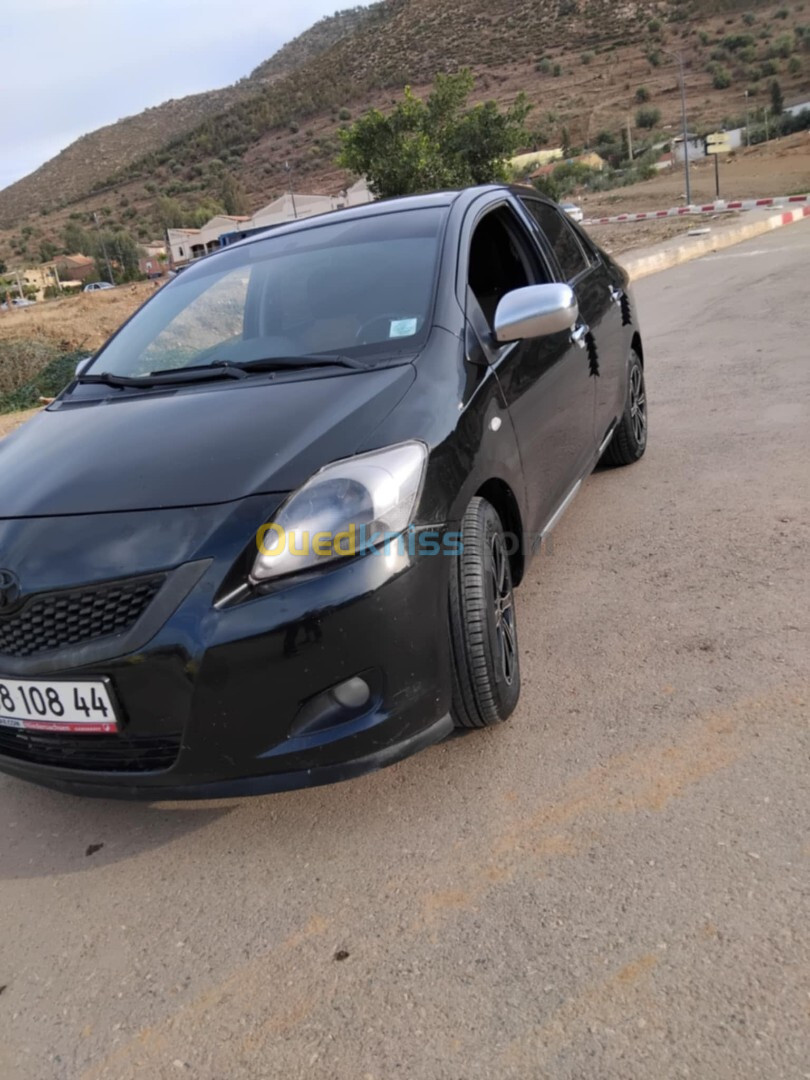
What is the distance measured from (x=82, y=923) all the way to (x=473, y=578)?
1.30m

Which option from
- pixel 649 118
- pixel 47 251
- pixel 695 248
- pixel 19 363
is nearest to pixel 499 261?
pixel 19 363

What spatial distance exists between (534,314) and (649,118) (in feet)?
240

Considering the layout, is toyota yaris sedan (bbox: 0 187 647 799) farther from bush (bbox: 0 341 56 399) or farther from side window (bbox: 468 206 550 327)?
bush (bbox: 0 341 56 399)

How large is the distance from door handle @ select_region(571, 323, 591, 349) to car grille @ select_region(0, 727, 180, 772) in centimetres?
235

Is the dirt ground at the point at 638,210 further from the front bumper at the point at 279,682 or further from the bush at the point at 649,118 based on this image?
the bush at the point at 649,118

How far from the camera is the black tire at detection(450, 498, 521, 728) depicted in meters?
2.33

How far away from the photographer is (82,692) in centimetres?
206

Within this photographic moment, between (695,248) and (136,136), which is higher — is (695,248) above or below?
below

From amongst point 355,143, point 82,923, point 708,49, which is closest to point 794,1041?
point 82,923

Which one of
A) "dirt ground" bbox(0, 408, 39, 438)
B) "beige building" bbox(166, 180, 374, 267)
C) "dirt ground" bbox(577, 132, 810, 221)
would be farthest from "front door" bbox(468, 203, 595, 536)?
"beige building" bbox(166, 180, 374, 267)

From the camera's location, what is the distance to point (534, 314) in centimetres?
275

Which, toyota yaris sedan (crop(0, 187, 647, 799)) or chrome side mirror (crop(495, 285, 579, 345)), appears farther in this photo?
chrome side mirror (crop(495, 285, 579, 345))

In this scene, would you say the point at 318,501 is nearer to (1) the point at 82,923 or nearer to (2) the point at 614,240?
(1) the point at 82,923

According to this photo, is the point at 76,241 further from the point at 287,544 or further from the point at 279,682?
the point at 279,682
